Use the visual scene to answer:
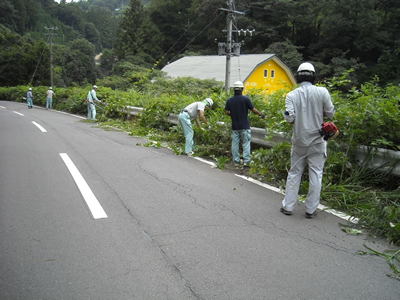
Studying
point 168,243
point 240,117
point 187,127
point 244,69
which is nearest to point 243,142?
point 240,117

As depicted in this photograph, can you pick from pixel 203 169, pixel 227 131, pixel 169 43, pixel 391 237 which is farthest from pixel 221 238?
pixel 169 43

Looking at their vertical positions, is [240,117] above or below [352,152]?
above

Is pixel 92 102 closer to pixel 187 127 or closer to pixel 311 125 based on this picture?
pixel 187 127

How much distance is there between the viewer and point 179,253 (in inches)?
152

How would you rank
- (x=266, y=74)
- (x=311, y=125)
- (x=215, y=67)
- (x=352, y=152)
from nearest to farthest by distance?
(x=311, y=125) < (x=352, y=152) < (x=266, y=74) < (x=215, y=67)

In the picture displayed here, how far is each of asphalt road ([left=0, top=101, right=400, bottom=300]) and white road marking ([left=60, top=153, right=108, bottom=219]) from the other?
0.7 inches

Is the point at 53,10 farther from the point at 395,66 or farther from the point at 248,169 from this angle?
the point at 248,169

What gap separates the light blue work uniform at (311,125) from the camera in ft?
16.4

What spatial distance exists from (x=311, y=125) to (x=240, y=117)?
3.09 metres

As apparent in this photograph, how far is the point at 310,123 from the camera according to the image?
5016 millimetres

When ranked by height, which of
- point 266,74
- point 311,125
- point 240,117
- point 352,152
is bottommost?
point 352,152

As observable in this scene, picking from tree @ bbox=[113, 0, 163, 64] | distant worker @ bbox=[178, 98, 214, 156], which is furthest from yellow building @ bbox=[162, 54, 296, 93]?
distant worker @ bbox=[178, 98, 214, 156]

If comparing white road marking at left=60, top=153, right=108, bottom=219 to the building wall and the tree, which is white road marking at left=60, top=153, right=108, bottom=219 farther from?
the tree

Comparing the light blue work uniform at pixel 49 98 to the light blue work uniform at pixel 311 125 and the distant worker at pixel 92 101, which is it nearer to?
the distant worker at pixel 92 101
